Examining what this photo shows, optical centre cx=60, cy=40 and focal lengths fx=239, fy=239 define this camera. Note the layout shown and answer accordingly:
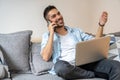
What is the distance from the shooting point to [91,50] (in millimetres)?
2223

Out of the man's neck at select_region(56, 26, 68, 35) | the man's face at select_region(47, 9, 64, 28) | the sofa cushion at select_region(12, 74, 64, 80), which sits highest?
the man's face at select_region(47, 9, 64, 28)

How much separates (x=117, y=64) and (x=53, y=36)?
0.68m

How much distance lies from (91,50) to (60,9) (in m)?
0.95

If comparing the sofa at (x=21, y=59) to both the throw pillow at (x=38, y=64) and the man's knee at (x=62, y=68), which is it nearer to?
the throw pillow at (x=38, y=64)

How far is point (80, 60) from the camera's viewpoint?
2.22 m

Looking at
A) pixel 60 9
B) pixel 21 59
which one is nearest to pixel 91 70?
pixel 21 59

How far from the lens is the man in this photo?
2.20m

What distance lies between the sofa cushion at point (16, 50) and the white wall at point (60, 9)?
0.34 meters

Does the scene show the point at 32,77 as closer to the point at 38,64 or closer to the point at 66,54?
the point at 38,64

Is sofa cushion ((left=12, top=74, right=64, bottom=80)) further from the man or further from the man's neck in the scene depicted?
the man's neck

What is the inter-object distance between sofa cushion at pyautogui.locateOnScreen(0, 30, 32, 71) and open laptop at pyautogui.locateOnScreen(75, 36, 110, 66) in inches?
23.4

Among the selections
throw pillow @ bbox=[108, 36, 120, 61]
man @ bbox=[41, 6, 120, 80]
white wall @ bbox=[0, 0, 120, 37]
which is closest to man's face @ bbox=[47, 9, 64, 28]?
man @ bbox=[41, 6, 120, 80]

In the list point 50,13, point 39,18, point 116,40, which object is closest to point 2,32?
point 39,18

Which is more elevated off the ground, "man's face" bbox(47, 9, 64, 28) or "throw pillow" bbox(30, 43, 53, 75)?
"man's face" bbox(47, 9, 64, 28)
